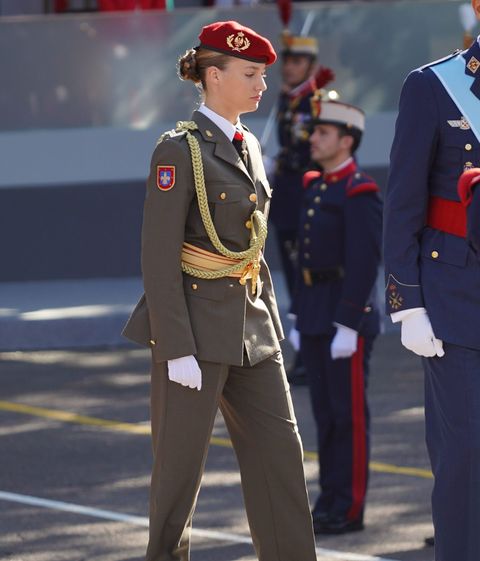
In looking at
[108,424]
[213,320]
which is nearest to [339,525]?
[213,320]

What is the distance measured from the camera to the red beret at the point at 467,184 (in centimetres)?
427

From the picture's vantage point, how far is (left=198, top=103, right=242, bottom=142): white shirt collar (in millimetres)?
5008

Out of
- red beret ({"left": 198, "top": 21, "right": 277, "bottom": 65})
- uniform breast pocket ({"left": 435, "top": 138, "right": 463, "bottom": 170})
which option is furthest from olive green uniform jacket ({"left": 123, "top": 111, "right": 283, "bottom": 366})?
uniform breast pocket ({"left": 435, "top": 138, "right": 463, "bottom": 170})

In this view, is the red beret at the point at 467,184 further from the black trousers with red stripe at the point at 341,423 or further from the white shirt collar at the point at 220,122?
the black trousers with red stripe at the point at 341,423

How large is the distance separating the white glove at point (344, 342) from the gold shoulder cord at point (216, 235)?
1282 mm

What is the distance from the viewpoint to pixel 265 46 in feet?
16.3

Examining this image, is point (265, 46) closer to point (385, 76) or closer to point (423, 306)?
point (423, 306)

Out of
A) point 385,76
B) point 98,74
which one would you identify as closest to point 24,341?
point 98,74

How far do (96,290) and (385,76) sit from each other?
3.15 m

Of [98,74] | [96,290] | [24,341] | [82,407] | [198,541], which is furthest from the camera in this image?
[98,74]

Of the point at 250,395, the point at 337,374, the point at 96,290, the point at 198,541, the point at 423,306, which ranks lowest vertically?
the point at 96,290

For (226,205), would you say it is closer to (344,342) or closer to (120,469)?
(344,342)

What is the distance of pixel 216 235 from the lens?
493cm

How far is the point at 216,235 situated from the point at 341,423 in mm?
1734
